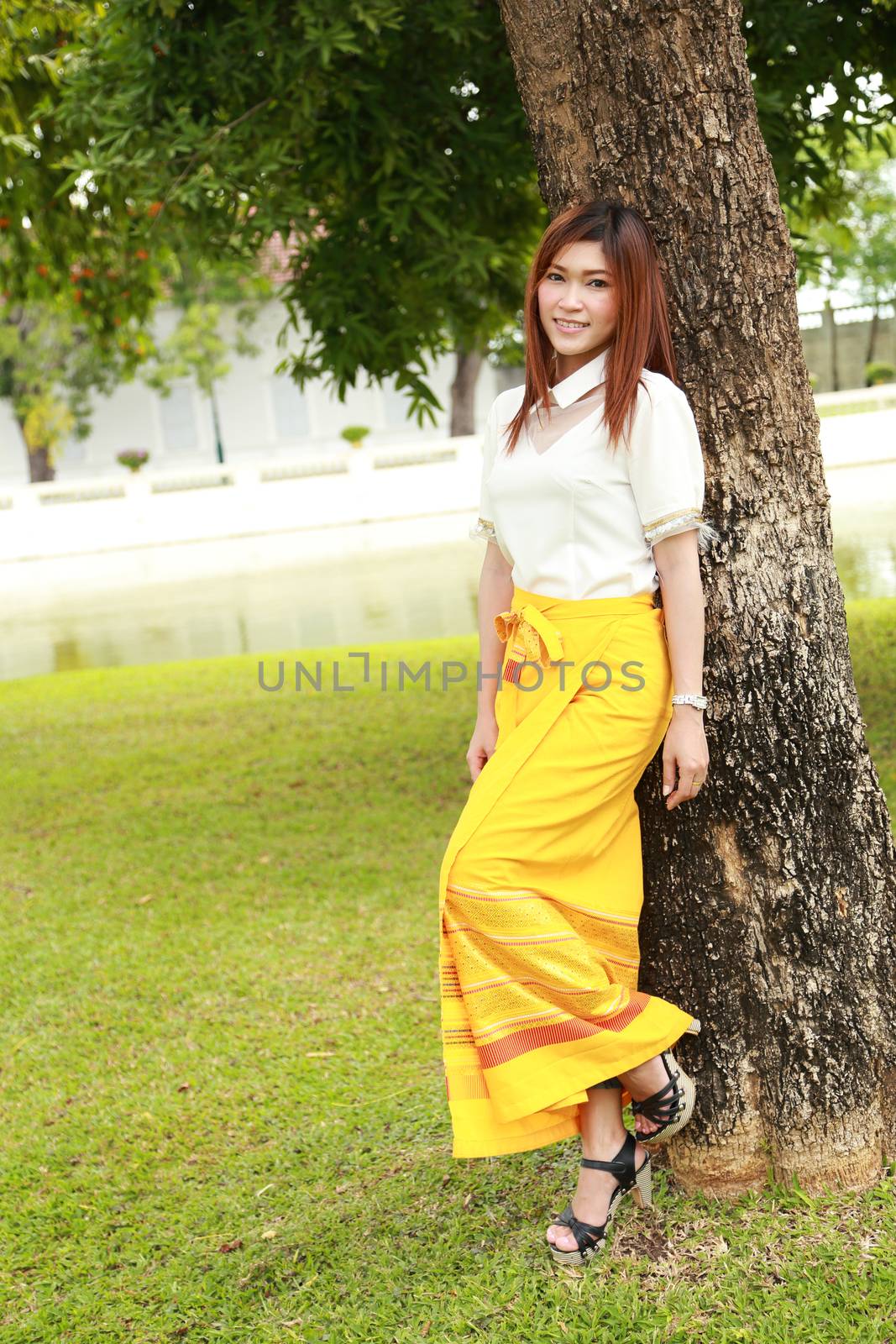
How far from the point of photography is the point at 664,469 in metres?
2.29

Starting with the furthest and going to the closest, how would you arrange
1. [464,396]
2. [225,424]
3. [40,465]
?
[225,424] → [40,465] → [464,396]

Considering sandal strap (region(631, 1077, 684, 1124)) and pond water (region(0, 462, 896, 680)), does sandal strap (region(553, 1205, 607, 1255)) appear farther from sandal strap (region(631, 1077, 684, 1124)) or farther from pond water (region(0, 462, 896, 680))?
pond water (region(0, 462, 896, 680))

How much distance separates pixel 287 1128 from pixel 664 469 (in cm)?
216

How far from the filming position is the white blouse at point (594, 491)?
2305 mm

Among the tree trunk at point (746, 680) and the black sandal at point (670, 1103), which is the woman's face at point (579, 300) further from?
the black sandal at point (670, 1103)

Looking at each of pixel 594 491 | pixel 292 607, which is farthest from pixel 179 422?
pixel 594 491

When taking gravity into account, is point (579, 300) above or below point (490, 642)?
above

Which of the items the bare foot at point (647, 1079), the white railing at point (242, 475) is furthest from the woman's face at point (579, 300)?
the white railing at point (242, 475)

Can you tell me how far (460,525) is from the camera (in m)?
22.8

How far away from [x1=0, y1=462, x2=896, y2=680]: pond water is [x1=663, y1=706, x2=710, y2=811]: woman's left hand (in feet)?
29.3

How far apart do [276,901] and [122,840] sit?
1.37 metres

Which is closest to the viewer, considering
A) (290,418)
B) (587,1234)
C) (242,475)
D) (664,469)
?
(664,469)

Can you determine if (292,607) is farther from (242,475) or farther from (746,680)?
(242,475)

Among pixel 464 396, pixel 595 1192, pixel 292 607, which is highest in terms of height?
pixel 464 396
